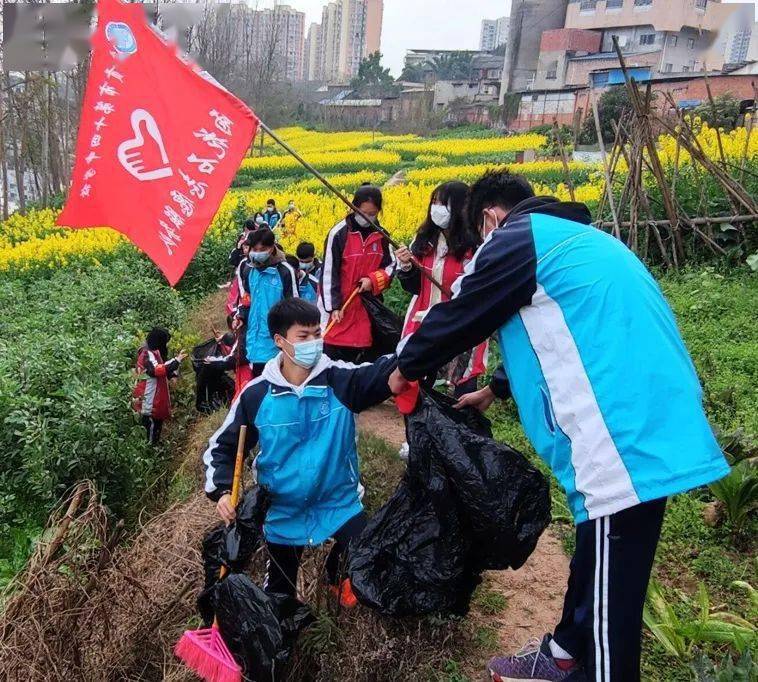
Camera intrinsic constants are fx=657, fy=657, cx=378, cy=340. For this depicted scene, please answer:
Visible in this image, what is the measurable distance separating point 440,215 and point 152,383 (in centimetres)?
301

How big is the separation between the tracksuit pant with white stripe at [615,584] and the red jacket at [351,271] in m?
2.95

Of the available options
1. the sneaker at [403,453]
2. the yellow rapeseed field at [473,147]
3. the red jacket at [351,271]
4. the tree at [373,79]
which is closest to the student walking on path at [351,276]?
the red jacket at [351,271]

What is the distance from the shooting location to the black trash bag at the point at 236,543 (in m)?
2.35

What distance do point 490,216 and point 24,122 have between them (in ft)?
69.0

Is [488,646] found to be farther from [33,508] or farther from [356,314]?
[33,508]

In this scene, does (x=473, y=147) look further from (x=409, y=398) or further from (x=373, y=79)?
(x=373, y=79)

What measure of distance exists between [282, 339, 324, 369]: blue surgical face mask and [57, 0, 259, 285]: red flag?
0.64 meters

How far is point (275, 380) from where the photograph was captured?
8.64ft

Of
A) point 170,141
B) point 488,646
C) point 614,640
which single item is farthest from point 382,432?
point 614,640

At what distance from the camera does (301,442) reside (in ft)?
8.69

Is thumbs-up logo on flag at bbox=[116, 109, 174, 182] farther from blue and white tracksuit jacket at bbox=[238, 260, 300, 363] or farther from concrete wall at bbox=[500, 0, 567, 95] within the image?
concrete wall at bbox=[500, 0, 567, 95]

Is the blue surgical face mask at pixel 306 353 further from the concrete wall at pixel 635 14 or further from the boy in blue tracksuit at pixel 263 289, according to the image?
the concrete wall at pixel 635 14

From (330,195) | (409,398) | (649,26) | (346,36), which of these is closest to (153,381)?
(409,398)

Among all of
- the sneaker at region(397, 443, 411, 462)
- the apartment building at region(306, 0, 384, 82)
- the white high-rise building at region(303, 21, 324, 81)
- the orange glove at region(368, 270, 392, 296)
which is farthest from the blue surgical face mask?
the white high-rise building at region(303, 21, 324, 81)
